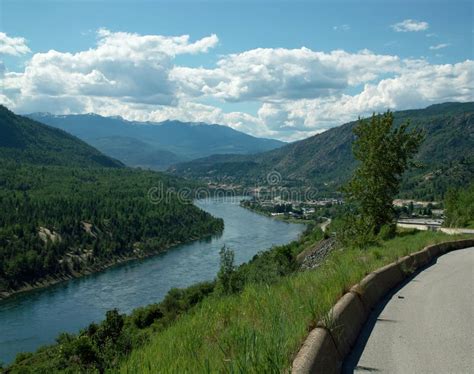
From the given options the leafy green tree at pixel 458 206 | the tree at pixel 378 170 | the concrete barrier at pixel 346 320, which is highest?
the tree at pixel 378 170

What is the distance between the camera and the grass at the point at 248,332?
3576mm

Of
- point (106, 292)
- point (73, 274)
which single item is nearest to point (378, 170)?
point (106, 292)

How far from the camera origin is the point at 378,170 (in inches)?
922

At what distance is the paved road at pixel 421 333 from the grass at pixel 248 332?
59 centimetres

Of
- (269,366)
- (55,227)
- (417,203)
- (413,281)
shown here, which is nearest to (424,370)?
(269,366)

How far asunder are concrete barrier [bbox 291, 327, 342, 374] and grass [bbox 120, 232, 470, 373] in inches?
3.0

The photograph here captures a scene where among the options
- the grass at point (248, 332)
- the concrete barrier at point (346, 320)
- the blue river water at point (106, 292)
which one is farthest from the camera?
the blue river water at point (106, 292)

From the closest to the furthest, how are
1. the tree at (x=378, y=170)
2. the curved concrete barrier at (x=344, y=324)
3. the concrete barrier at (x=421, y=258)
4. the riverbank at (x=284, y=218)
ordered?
the curved concrete barrier at (x=344, y=324), the concrete barrier at (x=421, y=258), the tree at (x=378, y=170), the riverbank at (x=284, y=218)

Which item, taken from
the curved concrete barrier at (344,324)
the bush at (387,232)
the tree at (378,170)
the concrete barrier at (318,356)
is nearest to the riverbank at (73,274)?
the tree at (378,170)

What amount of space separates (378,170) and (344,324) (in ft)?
63.1

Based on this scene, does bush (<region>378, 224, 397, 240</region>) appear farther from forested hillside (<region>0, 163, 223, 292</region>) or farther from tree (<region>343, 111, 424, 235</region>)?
forested hillside (<region>0, 163, 223, 292</region>)

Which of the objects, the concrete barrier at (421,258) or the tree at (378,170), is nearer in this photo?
the concrete barrier at (421,258)

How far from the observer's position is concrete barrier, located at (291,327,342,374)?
3674 millimetres

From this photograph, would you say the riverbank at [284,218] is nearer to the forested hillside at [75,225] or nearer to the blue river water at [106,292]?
the forested hillside at [75,225]
